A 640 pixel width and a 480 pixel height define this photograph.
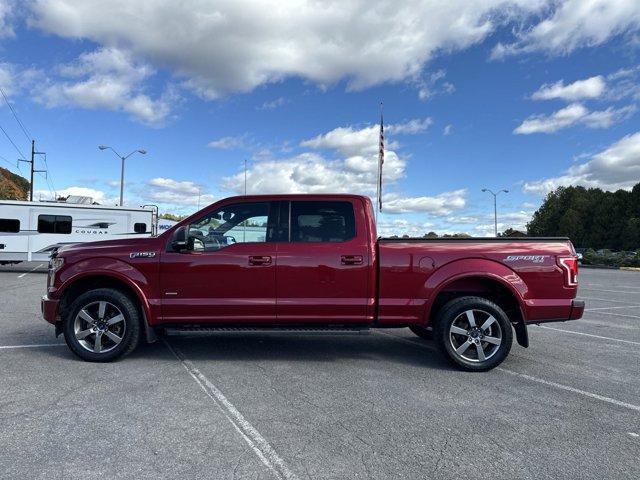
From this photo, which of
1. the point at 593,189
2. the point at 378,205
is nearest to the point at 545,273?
the point at 378,205

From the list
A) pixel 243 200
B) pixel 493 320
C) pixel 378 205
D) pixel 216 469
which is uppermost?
pixel 378 205

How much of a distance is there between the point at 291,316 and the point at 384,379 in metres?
1.23

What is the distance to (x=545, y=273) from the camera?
17.9 ft

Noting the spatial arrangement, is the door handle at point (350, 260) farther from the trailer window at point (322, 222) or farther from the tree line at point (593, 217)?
the tree line at point (593, 217)

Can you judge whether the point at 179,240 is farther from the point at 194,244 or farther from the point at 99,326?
the point at 99,326

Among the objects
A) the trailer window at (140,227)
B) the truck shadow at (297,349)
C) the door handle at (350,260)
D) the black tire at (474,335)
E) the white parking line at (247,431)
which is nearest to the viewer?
the white parking line at (247,431)

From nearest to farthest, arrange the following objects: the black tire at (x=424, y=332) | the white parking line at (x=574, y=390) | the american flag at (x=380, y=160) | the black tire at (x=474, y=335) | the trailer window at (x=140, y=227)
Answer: the white parking line at (x=574, y=390) < the black tire at (x=474, y=335) < the black tire at (x=424, y=332) < the american flag at (x=380, y=160) < the trailer window at (x=140, y=227)

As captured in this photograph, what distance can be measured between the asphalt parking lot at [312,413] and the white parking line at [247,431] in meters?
0.01

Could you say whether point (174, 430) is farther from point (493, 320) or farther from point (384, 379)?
point (493, 320)

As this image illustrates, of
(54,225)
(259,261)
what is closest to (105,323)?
(259,261)

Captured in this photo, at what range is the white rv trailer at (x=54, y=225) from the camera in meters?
18.6

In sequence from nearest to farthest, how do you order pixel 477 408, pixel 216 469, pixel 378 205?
pixel 216 469
pixel 477 408
pixel 378 205

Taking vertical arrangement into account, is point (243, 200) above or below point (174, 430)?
above

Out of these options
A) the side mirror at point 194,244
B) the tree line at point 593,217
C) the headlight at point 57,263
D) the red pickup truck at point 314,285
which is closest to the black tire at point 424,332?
the red pickup truck at point 314,285
